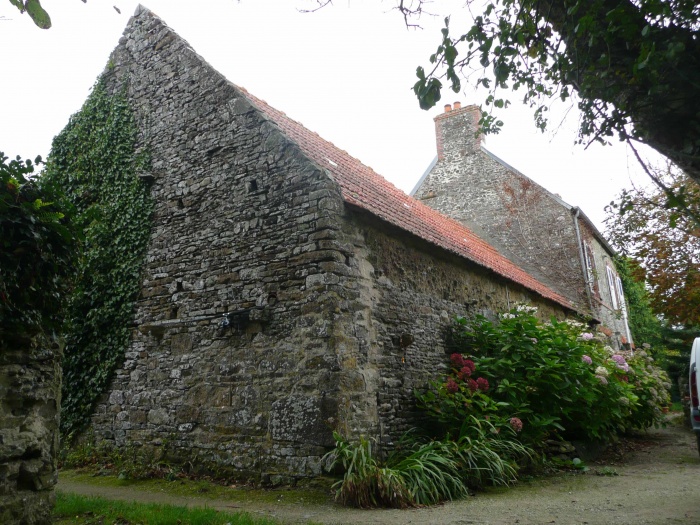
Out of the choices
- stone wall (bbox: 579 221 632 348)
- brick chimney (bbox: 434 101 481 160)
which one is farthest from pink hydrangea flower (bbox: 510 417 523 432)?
brick chimney (bbox: 434 101 481 160)

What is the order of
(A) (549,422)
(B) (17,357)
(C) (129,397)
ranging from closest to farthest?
(B) (17,357) < (A) (549,422) < (C) (129,397)

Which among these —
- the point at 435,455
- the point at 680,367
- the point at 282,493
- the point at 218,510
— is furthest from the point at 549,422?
the point at 680,367

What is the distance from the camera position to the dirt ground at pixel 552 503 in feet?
17.4

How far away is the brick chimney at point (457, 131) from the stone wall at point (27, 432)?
16627mm

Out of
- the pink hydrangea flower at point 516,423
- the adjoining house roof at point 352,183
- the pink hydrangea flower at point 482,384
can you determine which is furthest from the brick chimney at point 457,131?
the pink hydrangea flower at point 516,423

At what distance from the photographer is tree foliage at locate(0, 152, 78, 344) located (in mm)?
4109

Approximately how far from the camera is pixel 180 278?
28.2ft

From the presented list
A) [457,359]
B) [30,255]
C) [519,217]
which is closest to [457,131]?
[519,217]

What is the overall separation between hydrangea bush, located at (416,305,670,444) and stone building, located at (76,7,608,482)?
0.49 metres

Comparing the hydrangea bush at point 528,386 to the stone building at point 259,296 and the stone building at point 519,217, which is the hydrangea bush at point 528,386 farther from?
the stone building at point 519,217

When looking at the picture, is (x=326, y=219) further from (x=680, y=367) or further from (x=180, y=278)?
(x=680, y=367)

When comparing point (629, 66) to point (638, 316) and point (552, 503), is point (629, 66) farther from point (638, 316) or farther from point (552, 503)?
point (638, 316)

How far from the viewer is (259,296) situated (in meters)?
7.59

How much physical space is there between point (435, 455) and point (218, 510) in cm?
281
